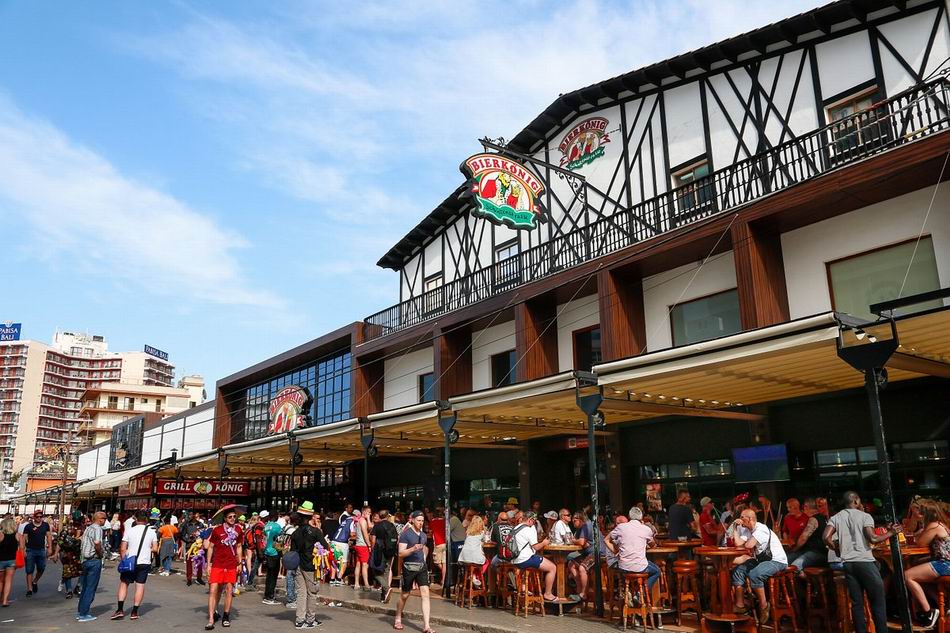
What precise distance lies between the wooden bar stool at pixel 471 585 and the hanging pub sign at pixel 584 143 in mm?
12317

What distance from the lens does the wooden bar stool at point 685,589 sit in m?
10.4

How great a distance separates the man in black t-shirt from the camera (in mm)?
14195

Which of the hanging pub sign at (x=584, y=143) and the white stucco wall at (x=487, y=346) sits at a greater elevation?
the hanging pub sign at (x=584, y=143)

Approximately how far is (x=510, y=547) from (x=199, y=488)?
905 inches

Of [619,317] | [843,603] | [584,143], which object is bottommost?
[843,603]

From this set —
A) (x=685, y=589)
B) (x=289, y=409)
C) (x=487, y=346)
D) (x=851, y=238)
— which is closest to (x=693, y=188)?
(x=851, y=238)

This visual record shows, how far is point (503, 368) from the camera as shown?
74.4 ft

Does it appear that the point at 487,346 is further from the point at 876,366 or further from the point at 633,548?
the point at 876,366

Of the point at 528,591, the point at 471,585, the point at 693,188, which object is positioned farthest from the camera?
the point at 693,188

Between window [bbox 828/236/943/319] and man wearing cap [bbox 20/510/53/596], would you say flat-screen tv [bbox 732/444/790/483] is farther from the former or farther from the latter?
man wearing cap [bbox 20/510/53/596]

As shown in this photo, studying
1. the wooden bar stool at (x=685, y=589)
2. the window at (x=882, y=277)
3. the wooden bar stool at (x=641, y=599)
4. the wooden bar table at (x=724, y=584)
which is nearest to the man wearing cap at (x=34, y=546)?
the wooden bar stool at (x=641, y=599)

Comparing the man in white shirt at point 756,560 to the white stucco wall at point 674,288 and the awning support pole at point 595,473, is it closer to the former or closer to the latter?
the awning support pole at point 595,473

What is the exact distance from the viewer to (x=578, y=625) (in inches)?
428

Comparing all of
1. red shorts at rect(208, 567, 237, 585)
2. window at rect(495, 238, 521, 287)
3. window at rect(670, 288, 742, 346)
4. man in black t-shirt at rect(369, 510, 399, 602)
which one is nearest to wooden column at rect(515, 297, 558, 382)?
window at rect(495, 238, 521, 287)
